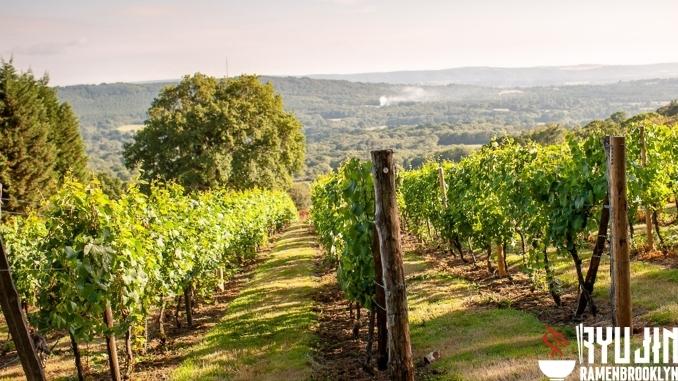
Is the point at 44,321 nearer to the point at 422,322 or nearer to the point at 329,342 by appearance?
the point at 329,342

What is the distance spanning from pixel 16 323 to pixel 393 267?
13.6 ft

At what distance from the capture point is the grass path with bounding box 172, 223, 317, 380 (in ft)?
33.0

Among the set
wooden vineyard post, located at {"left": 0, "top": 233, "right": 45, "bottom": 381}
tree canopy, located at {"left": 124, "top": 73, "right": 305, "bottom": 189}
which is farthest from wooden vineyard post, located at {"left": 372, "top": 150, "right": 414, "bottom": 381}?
tree canopy, located at {"left": 124, "top": 73, "right": 305, "bottom": 189}

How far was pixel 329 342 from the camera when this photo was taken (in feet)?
38.7

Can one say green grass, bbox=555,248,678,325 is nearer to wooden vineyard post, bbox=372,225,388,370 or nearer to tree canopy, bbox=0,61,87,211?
wooden vineyard post, bbox=372,225,388,370

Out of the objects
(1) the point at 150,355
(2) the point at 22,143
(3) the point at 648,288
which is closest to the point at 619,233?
(3) the point at 648,288

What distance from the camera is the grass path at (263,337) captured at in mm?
10055

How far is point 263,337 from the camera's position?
12516 millimetres

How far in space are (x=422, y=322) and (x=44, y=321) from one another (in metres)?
6.79

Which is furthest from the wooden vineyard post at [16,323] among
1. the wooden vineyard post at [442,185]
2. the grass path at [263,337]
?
the wooden vineyard post at [442,185]

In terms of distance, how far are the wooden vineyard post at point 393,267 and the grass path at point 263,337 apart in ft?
8.83

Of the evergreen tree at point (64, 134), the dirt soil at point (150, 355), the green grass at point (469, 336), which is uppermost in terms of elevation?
the evergreen tree at point (64, 134)

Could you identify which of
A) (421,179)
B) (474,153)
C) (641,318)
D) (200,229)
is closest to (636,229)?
(474,153)

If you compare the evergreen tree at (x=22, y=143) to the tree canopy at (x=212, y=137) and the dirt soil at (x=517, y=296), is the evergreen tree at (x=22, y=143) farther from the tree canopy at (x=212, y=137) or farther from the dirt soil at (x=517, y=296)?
the dirt soil at (x=517, y=296)
